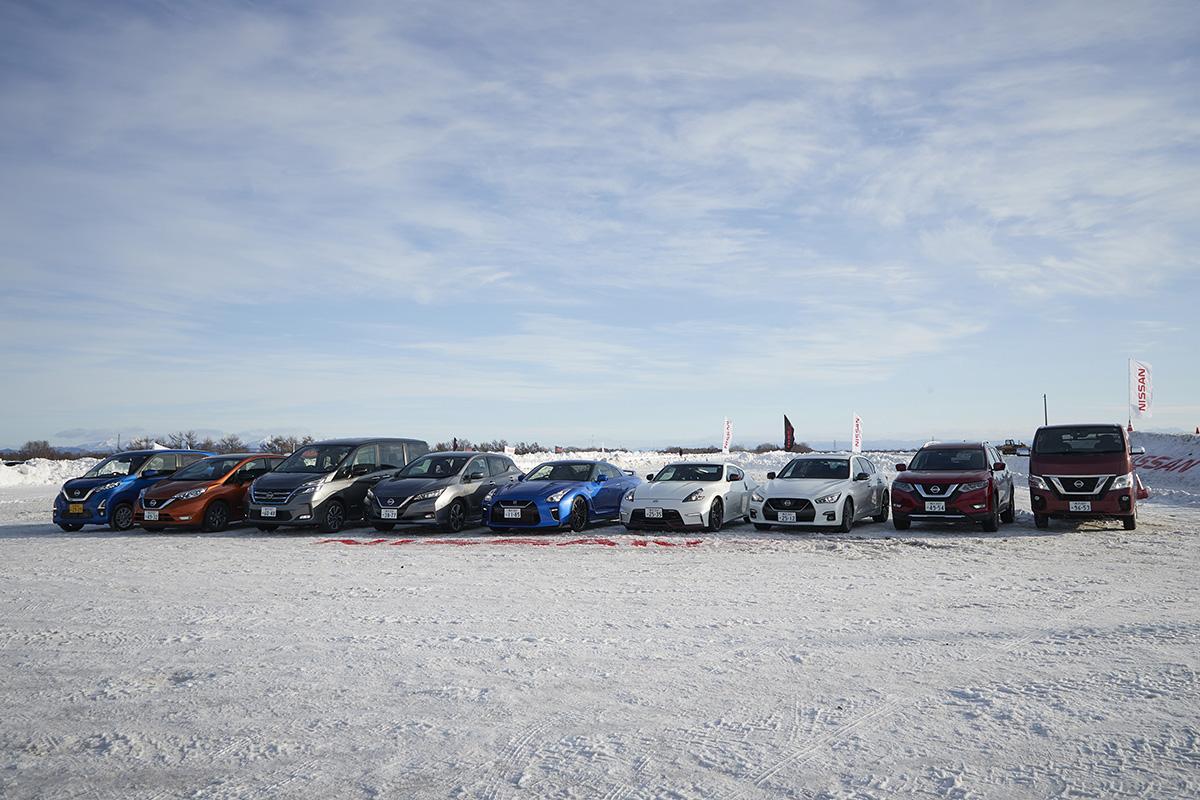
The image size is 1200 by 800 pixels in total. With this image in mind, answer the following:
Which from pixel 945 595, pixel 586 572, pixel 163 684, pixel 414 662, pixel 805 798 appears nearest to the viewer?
pixel 805 798

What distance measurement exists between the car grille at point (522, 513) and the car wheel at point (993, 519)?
7.81 metres

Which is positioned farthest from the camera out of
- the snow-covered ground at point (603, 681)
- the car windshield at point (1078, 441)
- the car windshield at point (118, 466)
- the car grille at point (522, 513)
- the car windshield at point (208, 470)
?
the car windshield at point (118, 466)

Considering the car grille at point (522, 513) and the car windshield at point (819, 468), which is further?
the car windshield at point (819, 468)

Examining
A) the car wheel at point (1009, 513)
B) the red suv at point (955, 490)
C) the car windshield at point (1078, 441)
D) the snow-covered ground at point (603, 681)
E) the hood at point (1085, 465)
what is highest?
the car windshield at point (1078, 441)

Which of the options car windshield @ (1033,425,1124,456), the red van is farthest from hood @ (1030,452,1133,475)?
car windshield @ (1033,425,1124,456)

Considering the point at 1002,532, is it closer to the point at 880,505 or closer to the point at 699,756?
the point at 880,505

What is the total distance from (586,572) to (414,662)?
4.88 meters

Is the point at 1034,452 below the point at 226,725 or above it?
above

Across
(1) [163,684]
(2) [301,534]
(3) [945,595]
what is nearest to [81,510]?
(2) [301,534]

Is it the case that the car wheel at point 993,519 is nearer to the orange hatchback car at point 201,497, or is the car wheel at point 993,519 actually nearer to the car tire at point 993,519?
the car tire at point 993,519

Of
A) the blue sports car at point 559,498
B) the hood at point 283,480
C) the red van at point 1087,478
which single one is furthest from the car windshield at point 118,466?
the red van at point 1087,478

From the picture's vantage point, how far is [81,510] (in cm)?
1770

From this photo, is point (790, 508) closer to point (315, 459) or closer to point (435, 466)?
point (435, 466)

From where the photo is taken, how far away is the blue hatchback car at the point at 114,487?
1775cm
